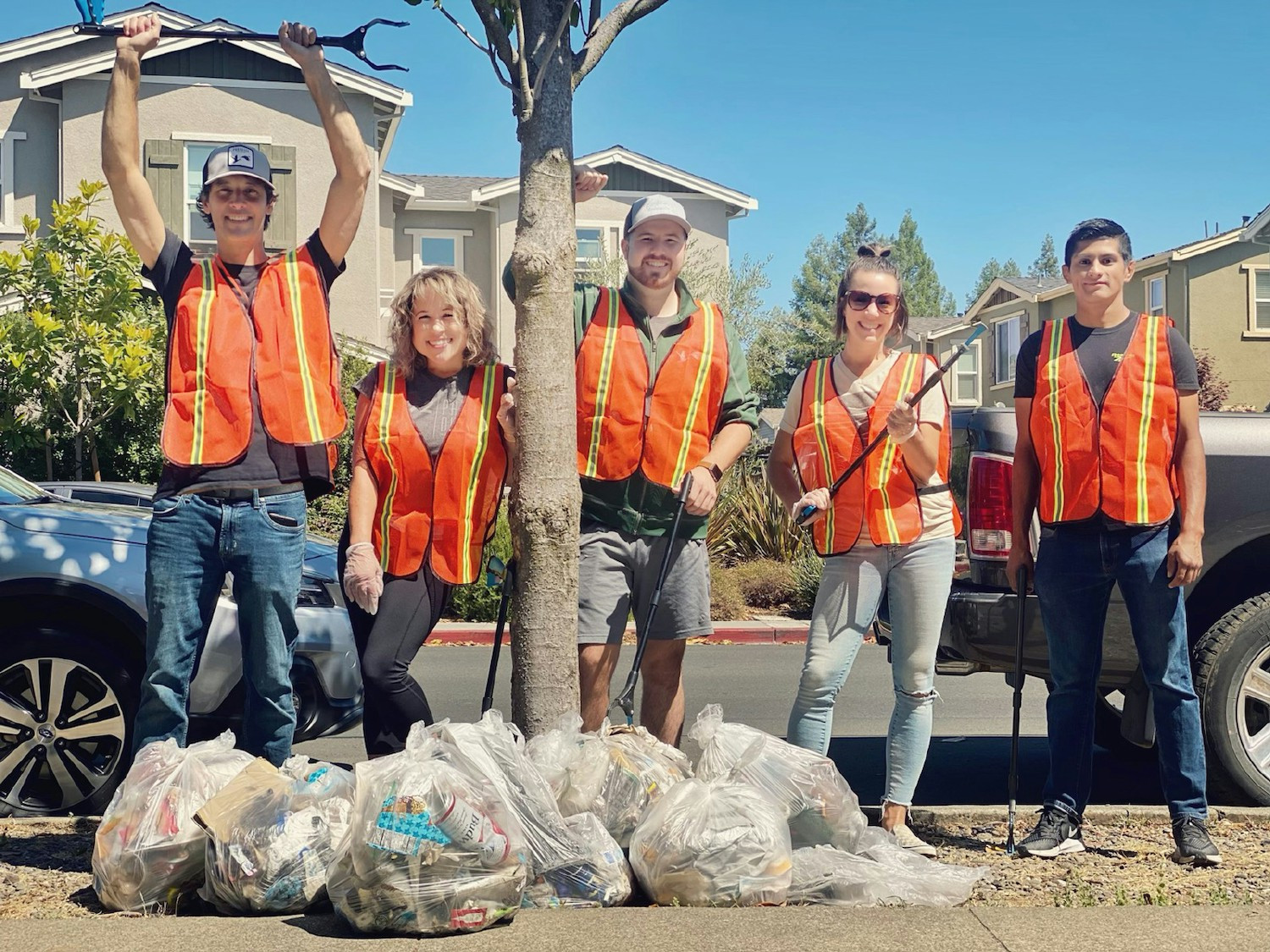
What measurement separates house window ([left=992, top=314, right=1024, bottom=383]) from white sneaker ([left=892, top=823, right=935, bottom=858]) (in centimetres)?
3875

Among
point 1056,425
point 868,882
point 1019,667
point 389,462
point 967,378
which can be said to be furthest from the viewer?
point 967,378

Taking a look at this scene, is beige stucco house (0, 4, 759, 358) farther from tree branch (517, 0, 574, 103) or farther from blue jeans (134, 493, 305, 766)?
blue jeans (134, 493, 305, 766)

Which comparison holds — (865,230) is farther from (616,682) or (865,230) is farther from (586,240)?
(616,682)

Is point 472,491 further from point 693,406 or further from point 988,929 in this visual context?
point 988,929

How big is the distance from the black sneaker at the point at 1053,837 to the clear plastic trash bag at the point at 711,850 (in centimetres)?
106

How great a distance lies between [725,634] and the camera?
12938 mm

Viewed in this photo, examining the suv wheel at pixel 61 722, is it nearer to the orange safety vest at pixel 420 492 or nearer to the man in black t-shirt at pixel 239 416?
the man in black t-shirt at pixel 239 416

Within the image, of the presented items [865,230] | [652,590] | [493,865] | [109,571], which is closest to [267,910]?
[493,865]

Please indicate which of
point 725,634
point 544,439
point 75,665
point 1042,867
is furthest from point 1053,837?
point 725,634

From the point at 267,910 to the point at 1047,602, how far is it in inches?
99.2

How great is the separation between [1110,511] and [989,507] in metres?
0.86

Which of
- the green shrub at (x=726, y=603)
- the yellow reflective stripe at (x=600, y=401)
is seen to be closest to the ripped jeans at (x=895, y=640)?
the yellow reflective stripe at (x=600, y=401)

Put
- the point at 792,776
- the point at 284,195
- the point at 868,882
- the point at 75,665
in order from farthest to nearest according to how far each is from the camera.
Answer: the point at 284,195 → the point at 75,665 → the point at 792,776 → the point at 868,882

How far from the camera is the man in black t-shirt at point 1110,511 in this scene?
170 inches
